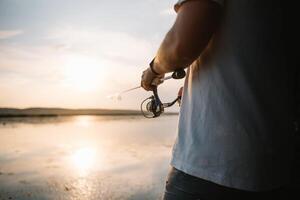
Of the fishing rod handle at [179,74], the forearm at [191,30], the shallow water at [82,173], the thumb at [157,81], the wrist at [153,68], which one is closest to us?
the forearm at [191,30]

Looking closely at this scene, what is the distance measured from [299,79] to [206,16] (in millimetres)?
656

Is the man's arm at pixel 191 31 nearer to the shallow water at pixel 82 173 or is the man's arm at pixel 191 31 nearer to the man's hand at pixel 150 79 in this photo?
the man's hand at pixel 150 79

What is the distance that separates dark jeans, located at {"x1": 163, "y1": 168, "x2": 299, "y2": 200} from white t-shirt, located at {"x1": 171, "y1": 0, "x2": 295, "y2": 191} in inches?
1.3

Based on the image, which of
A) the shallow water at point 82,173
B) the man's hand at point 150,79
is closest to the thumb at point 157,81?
the man's hand at point 150,79

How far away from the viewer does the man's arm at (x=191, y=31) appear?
1524 millimetres

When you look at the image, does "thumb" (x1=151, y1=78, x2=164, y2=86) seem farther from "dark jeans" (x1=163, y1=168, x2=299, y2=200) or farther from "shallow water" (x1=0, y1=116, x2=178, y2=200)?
"shallow water" (x1=0, y1=116, x2=178, y2=200)

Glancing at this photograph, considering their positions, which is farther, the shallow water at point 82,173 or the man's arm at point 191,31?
the shallow water at point 82,173

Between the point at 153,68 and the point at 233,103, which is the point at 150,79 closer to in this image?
the point at 153,68

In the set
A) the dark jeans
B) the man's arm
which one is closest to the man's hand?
the man's arm

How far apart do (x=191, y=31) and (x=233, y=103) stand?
379 millimetres

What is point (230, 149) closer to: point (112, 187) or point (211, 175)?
point (211, 175)

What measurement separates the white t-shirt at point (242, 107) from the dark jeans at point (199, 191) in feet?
0.11

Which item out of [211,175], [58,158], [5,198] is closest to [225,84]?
[211,175]

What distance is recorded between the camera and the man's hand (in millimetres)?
2029
